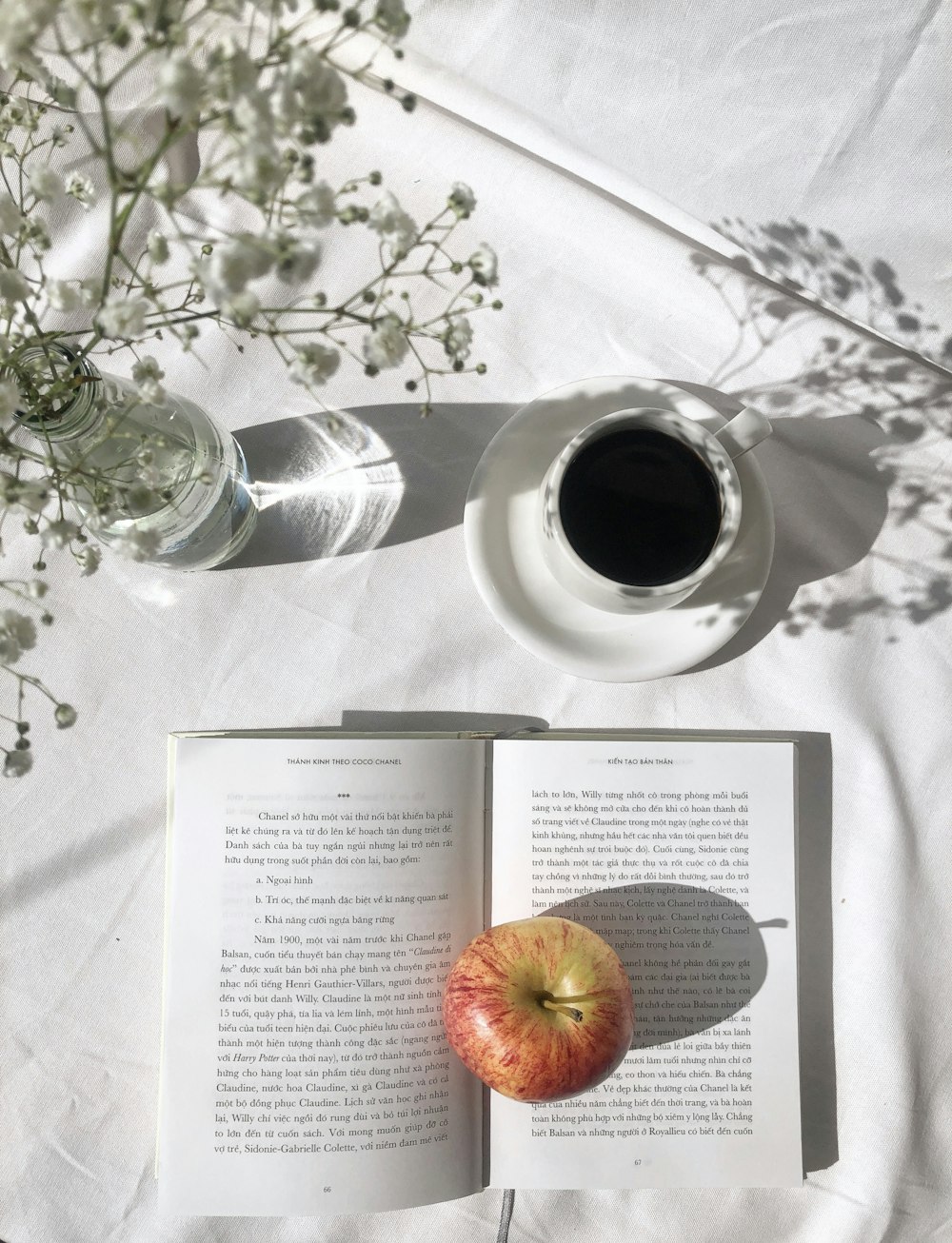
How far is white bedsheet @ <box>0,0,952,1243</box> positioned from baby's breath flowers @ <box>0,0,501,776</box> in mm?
48

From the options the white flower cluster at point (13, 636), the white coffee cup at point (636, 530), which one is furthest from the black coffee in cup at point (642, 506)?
the white flower cluster at point (13, 636)

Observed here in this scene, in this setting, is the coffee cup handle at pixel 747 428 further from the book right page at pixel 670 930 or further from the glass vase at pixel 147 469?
the glass vase at pixel 147 469

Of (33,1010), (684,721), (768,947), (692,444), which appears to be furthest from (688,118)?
(33,1010)

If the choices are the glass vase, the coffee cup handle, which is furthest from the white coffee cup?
the glass vase

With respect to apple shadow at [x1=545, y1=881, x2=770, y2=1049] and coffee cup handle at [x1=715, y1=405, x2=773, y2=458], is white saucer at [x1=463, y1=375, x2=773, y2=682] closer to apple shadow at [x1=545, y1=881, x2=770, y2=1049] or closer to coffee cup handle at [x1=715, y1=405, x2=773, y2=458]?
coffee cup handle at [x1=715, y1=405, x2=773, y2=458]

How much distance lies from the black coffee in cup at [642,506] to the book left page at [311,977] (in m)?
0.20

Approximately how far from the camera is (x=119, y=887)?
0.77m

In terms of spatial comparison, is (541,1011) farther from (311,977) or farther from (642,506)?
(642,506)

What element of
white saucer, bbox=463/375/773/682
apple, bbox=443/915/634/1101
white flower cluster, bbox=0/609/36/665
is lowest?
apple, bbox=443/915/634/1101

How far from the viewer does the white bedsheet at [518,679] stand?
762 mm

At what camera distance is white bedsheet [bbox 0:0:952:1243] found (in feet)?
2.50

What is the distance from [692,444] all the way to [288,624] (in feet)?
1.15

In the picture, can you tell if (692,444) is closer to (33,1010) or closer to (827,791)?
(827,791)

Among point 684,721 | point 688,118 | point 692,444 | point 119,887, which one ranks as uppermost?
point 688,118
